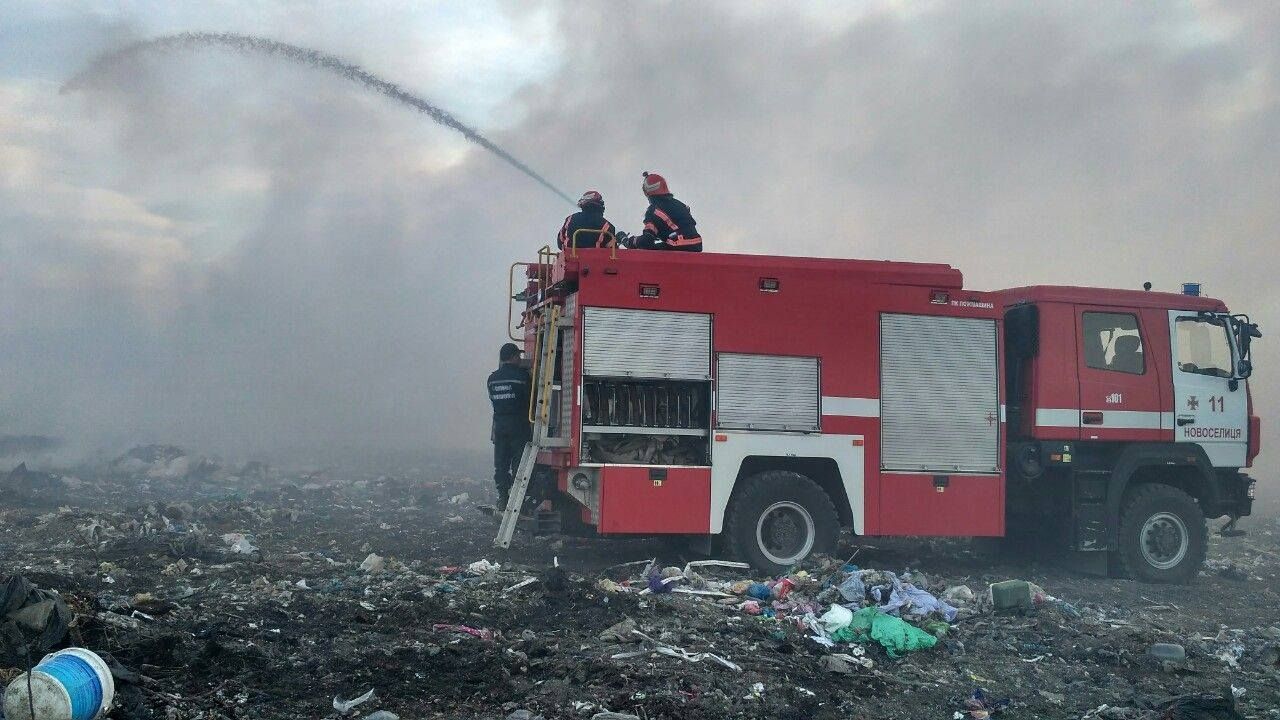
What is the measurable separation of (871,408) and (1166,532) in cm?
365

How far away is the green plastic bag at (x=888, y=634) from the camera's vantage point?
691 centimetres

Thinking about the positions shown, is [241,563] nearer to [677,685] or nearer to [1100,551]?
[677,685]

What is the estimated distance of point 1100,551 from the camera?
1041 cm

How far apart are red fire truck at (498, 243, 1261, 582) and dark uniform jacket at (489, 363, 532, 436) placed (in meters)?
0.47

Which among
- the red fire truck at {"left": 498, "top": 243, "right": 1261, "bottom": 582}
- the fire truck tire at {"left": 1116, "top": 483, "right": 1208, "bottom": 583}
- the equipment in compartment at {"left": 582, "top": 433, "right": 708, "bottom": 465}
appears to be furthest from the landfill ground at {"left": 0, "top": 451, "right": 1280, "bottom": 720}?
the equipment in compartment at {"left": 582, "top": 433, "right": 708, "bottom": 465}

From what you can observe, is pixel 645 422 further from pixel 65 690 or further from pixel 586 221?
pixel 65 690

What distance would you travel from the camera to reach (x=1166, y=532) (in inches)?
409

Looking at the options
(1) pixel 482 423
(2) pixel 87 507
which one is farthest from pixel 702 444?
(1) pixel 482 423

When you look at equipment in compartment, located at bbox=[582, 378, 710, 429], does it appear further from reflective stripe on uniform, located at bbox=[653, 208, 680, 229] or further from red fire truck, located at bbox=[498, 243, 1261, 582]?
reflective stripe on uniform, located at bbox=[653, 208, 680, 229]

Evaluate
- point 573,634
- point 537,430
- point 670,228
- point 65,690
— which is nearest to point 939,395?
point 670,228

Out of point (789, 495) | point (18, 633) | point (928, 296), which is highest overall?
point (928, 296)

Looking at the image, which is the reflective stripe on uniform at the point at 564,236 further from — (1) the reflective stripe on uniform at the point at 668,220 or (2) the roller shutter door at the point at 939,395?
(2) the roller shutter door at the point at 939,395

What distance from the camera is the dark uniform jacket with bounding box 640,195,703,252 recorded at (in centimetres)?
976

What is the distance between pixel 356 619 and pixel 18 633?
211 centimetres
